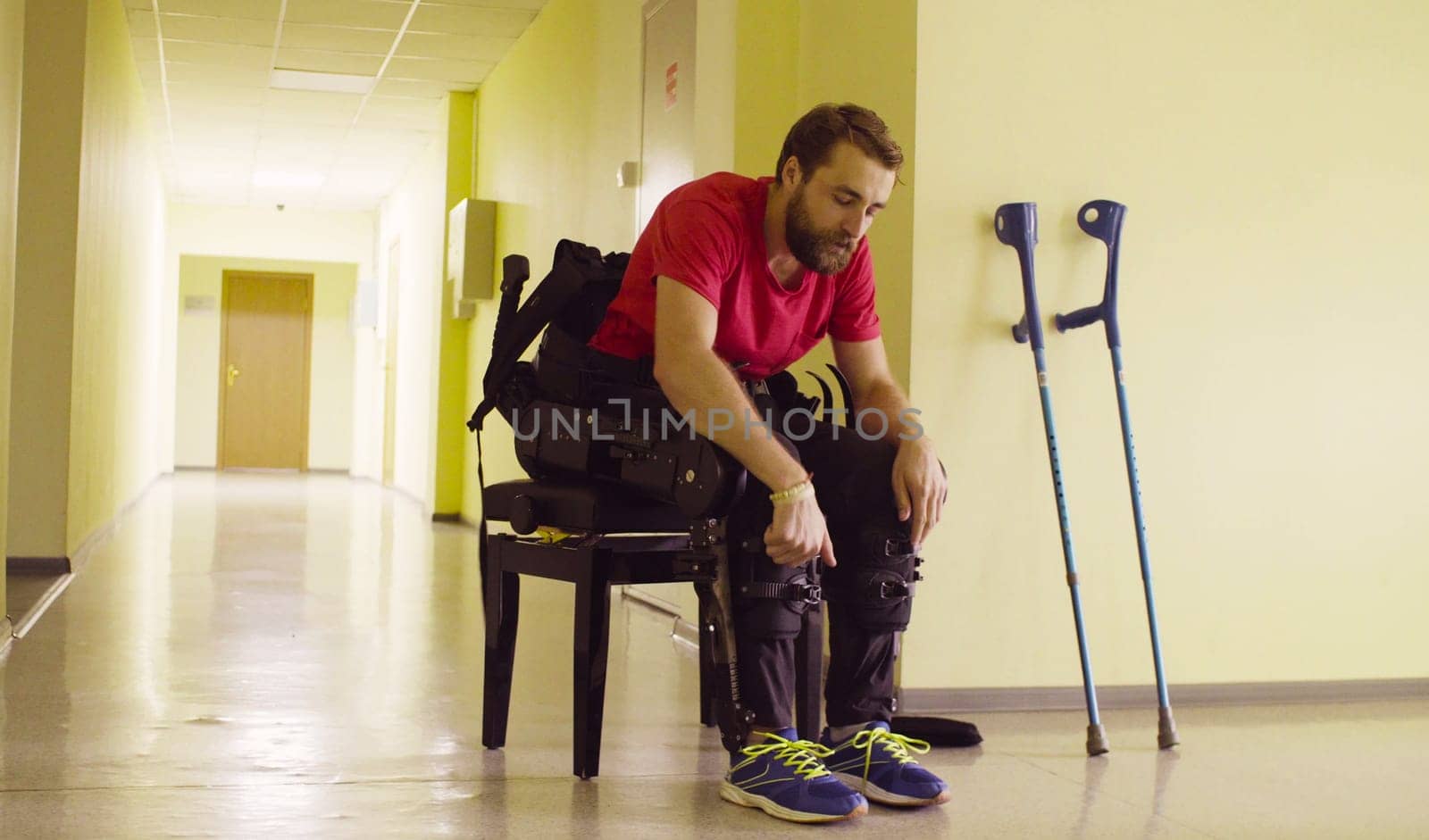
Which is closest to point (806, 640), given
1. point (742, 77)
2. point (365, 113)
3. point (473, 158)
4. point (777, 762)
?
point (777, 762)

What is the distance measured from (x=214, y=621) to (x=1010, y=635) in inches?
83.9

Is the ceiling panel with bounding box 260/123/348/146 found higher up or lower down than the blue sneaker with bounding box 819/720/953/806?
higher up

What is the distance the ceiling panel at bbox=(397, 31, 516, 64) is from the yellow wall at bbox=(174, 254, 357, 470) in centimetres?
734

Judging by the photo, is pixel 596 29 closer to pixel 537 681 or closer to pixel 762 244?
pixel 537 681

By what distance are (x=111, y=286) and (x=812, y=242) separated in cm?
517

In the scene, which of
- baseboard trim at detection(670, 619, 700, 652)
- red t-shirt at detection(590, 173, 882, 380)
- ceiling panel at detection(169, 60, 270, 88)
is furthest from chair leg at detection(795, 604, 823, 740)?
ceiling panel at detection(169, 60, 270, 88)

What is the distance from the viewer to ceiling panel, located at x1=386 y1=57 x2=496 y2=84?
293 inches

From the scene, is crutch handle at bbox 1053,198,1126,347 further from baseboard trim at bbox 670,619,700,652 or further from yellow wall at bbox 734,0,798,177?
baseboard trim at bbox 670,619,700,652

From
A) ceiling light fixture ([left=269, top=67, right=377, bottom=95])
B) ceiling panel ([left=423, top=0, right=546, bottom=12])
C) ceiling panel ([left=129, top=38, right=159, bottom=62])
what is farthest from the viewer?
ceiling light fixture ([left=269, top=67, right=377, bottom=95])

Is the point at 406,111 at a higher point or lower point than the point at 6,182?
higher

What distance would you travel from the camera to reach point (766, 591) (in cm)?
193

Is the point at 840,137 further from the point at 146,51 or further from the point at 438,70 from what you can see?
the point at 146,51

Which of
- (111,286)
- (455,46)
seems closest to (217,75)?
(455,46)

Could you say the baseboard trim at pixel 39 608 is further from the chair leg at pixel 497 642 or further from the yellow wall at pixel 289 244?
the yellow wall at pixel 289 244
